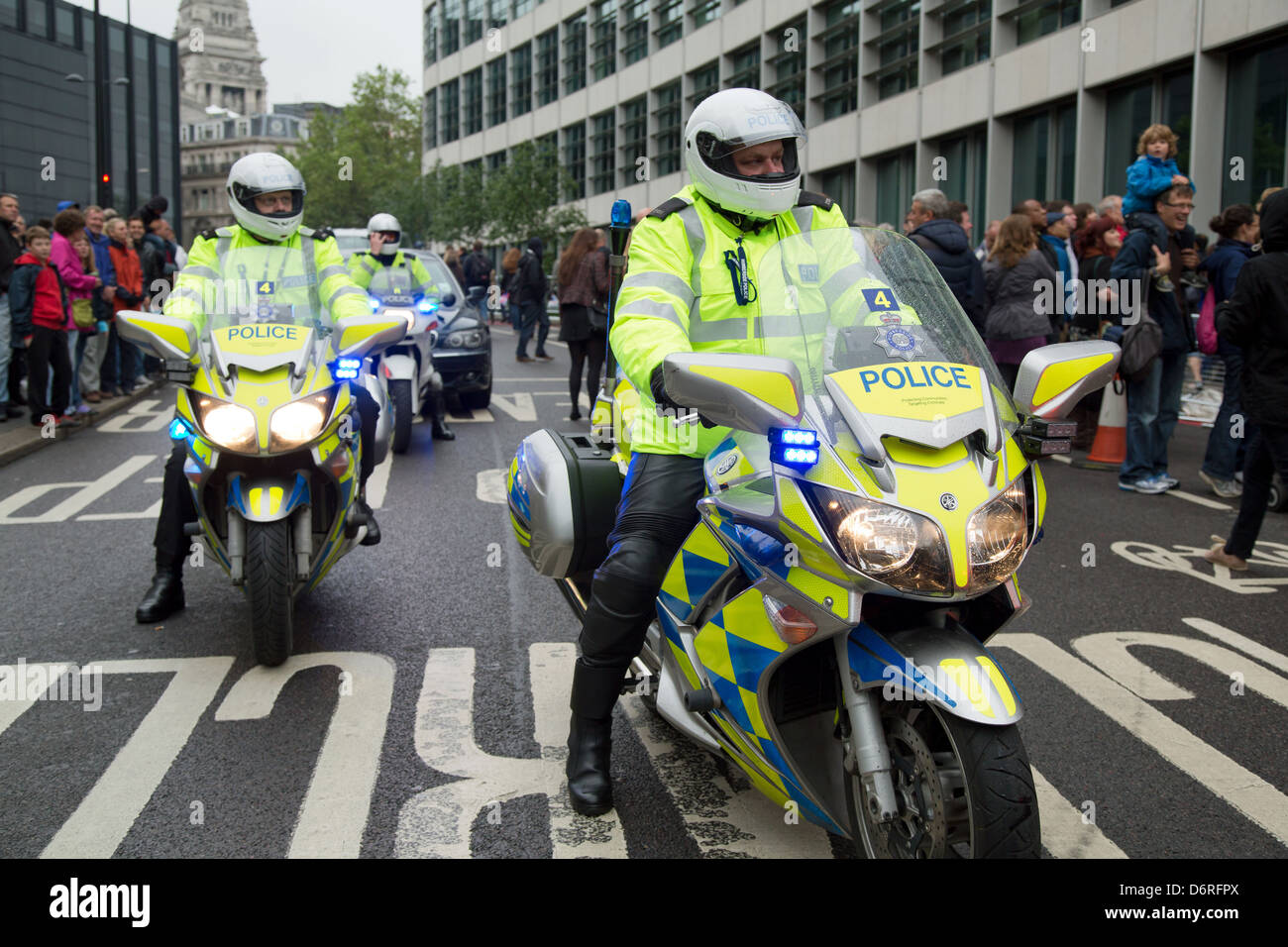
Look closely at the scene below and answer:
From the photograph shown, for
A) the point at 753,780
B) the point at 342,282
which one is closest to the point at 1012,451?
the point at 753,780

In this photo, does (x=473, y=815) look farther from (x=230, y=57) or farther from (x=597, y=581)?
(x=230, y=57)

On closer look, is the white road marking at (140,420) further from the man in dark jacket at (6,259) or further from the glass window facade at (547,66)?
the glass window facade at (547,66)

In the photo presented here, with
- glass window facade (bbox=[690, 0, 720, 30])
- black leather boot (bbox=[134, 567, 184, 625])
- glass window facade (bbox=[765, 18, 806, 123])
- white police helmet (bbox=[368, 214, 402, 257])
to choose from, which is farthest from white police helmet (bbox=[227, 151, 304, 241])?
glass window facade (bbox=[690, 0, 720, 30])

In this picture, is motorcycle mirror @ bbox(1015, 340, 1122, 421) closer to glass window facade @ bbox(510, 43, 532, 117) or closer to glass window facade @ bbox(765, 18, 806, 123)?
glass window facade @ bbox(765, 18, 806, 123)

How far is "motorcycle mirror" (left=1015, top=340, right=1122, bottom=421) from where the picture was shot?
3.15 m

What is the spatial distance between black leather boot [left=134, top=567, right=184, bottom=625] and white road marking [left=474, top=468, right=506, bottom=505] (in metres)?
3.16

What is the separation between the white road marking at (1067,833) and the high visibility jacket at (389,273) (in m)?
8.35

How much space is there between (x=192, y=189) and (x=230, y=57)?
63.4 feet

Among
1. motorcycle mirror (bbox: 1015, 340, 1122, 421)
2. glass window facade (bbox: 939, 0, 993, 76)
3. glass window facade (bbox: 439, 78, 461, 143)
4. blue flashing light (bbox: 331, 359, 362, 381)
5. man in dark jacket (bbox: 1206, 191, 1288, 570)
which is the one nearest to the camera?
motorcycle mirror (bbox: 1015, 340, 1122, 421)

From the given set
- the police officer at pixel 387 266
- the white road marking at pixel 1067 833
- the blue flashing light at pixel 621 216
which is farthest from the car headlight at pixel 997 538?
the police officer at pixel 387 266

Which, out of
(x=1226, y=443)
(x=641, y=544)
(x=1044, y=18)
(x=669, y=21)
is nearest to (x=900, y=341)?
(x=641, y=544)

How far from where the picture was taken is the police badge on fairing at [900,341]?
3.04 meters

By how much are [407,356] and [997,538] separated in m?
8.73

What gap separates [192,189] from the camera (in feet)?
443
